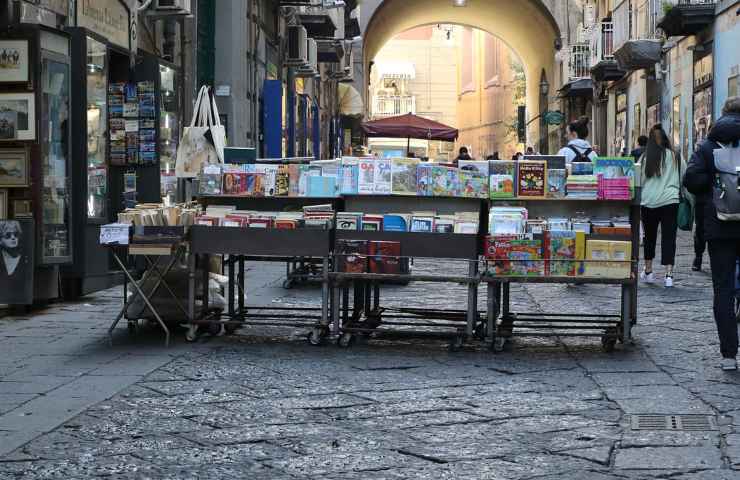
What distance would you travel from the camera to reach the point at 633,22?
1177 inches

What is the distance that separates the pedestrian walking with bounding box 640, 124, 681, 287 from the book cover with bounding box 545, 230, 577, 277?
4539mm

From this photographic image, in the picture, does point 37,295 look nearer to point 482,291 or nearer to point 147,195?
point 147,195

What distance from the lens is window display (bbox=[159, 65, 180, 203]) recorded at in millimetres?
13023

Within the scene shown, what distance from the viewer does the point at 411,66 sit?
75.2 m

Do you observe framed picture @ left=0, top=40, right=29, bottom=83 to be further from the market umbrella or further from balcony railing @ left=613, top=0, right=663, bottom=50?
balcony railing @ left=613, top=0, right=663, bottom=50

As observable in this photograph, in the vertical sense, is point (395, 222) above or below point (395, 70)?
below

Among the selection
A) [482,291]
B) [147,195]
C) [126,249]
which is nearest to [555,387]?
[126,249]

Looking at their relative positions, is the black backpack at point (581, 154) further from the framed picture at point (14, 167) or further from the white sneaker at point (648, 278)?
the framed picture at point (14, 167)

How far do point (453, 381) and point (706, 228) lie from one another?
1752mm

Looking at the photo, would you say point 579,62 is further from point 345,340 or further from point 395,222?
point 345,340

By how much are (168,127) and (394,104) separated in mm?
61849

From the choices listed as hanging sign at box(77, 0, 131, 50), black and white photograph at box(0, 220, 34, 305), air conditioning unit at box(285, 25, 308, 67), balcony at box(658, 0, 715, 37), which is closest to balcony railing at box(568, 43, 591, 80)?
balcony at box(658, 0, 715, 37)

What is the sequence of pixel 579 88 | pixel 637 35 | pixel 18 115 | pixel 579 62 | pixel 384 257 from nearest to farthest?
pixel 384 257, pixel 18 115, pixel 637 35, pixel 579 62, pixel 579 88

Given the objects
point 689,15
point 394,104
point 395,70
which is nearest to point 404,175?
point 689,15
